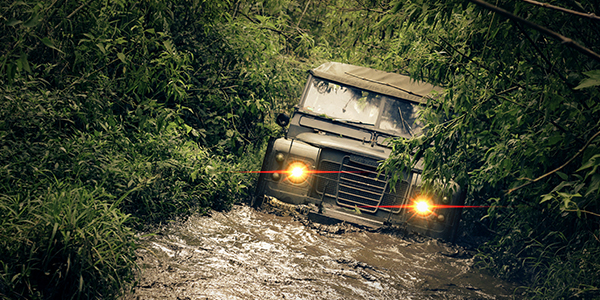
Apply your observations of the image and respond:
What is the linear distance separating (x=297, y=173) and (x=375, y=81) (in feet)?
7.02

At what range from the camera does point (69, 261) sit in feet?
8.24

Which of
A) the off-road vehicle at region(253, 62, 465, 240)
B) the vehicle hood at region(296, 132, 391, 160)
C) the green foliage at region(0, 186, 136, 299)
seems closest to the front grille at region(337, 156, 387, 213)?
the off-road vehicle at region(253, 62, 465, 240)

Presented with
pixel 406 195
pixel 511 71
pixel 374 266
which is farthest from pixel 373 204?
pixel 511 71

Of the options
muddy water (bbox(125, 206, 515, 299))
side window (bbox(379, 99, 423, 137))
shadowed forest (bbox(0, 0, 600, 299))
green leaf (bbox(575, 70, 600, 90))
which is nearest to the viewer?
green leaf (bbox(575, 70, 600, 90))

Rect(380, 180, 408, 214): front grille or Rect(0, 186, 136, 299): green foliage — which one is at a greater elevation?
Rect(380, 180, 408, 214): front grille

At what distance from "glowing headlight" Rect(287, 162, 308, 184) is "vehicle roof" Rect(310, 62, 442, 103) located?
168 centimetres

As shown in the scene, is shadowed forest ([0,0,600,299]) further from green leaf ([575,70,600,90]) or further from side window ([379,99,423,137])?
side window ([379,99,423,137])

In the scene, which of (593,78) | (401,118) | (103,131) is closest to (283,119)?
(401,118)

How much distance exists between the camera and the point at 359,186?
18.0ft

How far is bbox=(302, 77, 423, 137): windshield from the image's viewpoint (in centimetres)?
642

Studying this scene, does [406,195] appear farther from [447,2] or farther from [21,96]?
[21,96]

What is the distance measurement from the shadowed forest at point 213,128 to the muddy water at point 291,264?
0.93 ft

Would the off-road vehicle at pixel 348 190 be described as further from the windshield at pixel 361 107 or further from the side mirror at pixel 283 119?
the windshield at pixel 361 107

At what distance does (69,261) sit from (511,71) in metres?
3.20
